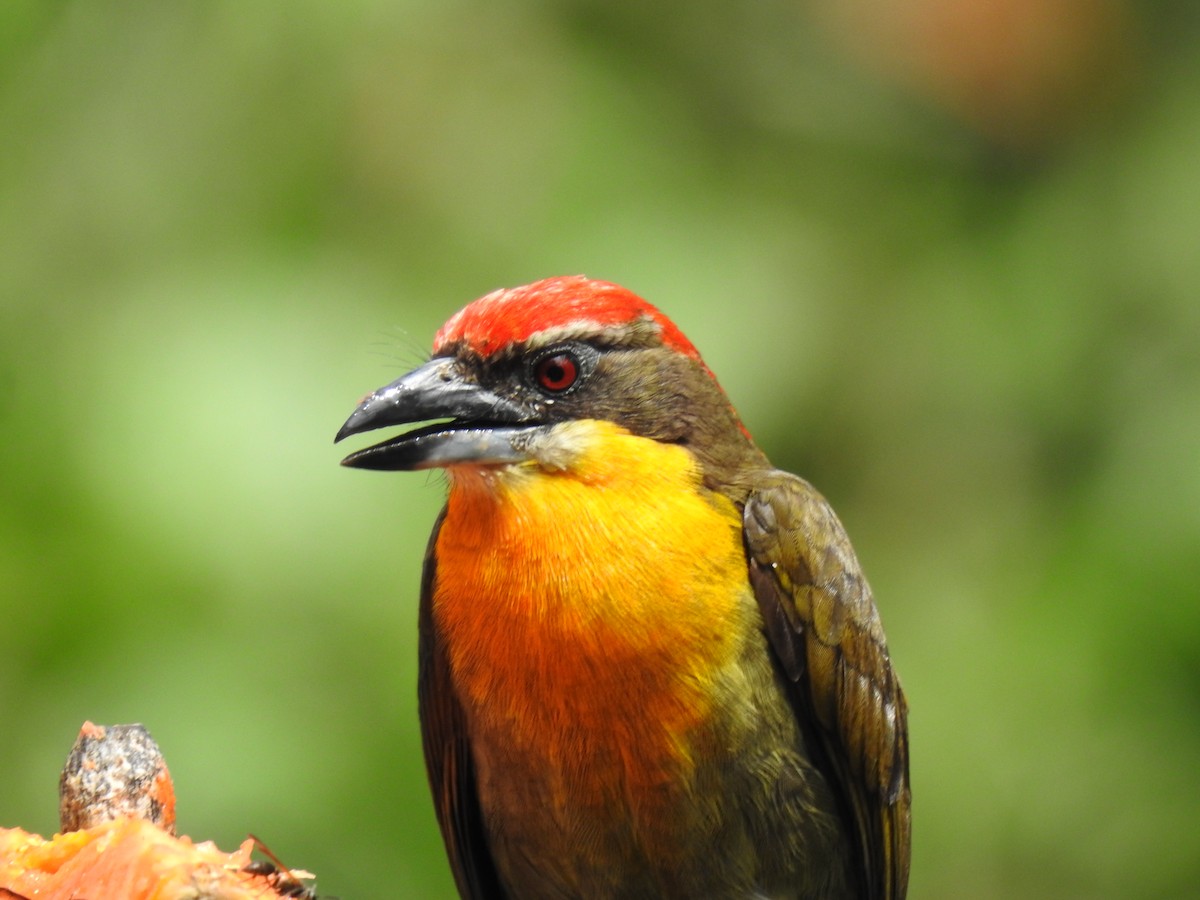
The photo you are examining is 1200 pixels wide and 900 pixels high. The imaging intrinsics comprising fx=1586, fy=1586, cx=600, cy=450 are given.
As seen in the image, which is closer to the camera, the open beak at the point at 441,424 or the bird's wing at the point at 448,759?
the open beak at the point at 441,424

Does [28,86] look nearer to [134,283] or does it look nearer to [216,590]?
[134,283]

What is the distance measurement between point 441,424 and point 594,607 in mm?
463

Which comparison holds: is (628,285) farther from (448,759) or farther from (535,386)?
(448,759)

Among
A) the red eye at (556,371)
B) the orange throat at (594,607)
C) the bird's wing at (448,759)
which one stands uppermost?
the red eye at (556,371)

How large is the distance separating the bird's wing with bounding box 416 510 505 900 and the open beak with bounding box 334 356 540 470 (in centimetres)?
34

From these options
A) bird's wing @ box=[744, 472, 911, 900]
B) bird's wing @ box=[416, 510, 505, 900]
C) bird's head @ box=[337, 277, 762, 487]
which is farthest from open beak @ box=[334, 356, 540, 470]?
bird's wing @ box=[744, 472, 911, 900]

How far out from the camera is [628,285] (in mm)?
4355

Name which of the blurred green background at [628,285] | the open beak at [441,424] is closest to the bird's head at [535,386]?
the open beak at [441,424]

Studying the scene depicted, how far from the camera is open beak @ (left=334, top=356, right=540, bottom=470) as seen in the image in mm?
2877

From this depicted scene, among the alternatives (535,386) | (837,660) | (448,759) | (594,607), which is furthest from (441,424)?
(837,660)

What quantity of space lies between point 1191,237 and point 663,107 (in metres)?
1.62

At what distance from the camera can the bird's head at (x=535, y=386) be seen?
9.52ft

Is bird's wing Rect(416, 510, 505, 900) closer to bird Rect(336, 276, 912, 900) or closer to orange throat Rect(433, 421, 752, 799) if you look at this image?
bird Rect(336, 276, 912, 900)

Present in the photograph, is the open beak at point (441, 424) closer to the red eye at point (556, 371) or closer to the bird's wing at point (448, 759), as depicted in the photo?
the red eye at point (556, 371)
